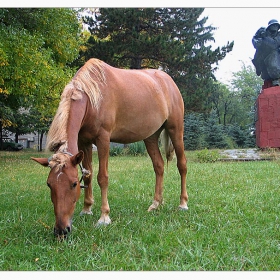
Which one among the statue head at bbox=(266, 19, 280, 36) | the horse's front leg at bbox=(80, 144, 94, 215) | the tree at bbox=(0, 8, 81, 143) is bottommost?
the horse's front leg at bbox=(80, 144, 94, 215)

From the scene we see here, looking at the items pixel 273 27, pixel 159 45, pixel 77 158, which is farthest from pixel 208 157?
pixel 77 158

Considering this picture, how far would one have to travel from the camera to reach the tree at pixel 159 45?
16.0 meters

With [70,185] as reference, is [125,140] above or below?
above

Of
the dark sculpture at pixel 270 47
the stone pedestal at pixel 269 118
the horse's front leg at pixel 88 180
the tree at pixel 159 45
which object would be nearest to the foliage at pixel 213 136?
the tree at pixel 159 45

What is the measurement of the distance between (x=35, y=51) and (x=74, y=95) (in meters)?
7.43

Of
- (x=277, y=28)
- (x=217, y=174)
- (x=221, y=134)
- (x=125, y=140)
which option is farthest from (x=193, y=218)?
(x=221, y=134)

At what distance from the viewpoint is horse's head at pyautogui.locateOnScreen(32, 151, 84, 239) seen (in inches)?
111

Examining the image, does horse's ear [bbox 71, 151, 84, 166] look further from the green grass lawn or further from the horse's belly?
the horse's belly

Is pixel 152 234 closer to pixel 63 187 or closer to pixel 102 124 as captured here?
pixel 63 187

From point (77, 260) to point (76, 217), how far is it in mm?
1491

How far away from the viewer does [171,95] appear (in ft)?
16.1

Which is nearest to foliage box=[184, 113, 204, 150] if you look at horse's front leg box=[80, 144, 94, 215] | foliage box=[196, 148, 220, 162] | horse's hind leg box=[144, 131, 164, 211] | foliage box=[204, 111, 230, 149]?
foliage box=[204, 111, 230, 149]

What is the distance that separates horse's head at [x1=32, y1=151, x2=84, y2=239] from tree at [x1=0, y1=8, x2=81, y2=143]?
7056 mm

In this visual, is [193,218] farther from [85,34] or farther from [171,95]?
[85,34]
